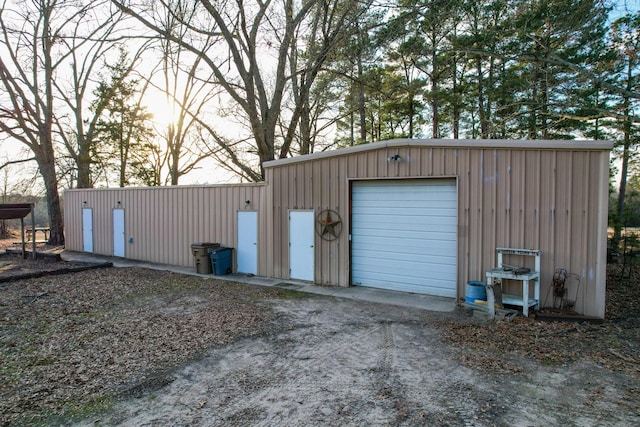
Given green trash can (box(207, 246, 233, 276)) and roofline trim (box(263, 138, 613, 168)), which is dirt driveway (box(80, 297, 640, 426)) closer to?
roofline trim (box(263, 138, 613, 168))

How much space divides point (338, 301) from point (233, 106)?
42.9 feet

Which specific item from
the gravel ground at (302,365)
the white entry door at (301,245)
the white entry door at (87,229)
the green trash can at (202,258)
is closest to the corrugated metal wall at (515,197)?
the white entry door at (301,245)

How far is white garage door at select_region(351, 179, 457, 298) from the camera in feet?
22.6

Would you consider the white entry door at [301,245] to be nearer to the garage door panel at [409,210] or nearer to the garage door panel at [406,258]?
the garage door panel at [406,258]

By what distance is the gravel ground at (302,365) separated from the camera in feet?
10.0

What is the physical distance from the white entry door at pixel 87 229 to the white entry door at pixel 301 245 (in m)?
8.96

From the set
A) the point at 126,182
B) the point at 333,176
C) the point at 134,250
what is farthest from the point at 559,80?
the point at 126,182

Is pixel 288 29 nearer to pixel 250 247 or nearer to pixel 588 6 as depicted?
pixel 250 247

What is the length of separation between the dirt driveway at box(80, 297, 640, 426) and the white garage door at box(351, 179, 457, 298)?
2459 millimetres

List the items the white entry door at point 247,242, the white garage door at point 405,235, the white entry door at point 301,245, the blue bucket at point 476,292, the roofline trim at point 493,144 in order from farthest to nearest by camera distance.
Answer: the white entry door at point 247,242 → the white entry door at point 301,245 → the white garage door at point 405,235 → the blue bucket at point 476,292 → the roofline trim at point 493,144

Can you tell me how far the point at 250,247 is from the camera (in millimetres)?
9375

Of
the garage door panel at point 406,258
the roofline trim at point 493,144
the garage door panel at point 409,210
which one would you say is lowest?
the garage door panel at point 406,258

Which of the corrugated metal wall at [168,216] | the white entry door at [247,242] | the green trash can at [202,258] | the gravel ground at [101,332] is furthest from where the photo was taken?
the corrugated metal wall at [168,216]

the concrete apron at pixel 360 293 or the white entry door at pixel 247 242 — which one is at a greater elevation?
the white entry door at pixel 247 242
